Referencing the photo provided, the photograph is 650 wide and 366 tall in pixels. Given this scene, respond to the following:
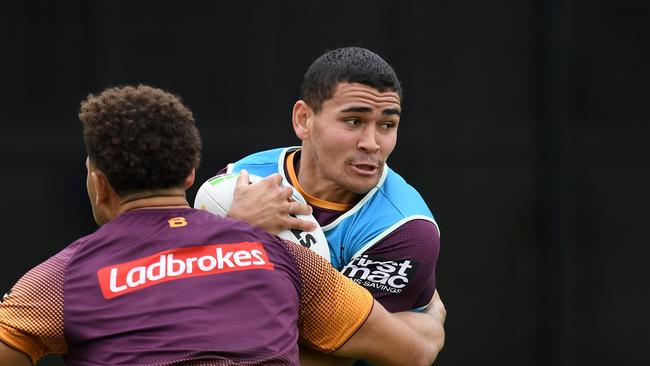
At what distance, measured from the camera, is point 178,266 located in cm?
273

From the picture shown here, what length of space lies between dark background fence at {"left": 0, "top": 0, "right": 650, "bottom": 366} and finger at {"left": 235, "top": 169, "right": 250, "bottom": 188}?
201 centimetres

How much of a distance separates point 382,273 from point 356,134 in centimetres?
46

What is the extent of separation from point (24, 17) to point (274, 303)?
3302 millimetres

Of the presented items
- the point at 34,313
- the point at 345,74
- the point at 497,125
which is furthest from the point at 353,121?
the point at 497,125

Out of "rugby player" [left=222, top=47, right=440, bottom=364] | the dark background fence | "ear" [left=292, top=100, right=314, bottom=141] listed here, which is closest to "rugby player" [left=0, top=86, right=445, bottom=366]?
"rugby player" [left=222, top=47, right=440, bottom=364]

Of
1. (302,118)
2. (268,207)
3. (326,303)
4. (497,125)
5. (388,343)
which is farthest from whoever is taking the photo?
(497,125)

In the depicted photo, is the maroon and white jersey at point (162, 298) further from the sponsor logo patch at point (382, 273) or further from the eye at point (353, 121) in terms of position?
the eye at point (353, 121)

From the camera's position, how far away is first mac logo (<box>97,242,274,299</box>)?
2.70m

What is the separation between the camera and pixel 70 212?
5.61 metres

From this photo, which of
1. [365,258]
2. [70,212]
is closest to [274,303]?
[365,258]

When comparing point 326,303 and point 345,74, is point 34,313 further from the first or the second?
point 345,74

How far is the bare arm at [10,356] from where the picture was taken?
2.66m

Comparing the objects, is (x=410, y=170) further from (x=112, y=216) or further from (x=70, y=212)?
(x=112, y=216)

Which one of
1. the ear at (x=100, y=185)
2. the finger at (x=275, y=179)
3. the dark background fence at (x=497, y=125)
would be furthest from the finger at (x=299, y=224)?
the dark background fence at (x=497, y=125)
